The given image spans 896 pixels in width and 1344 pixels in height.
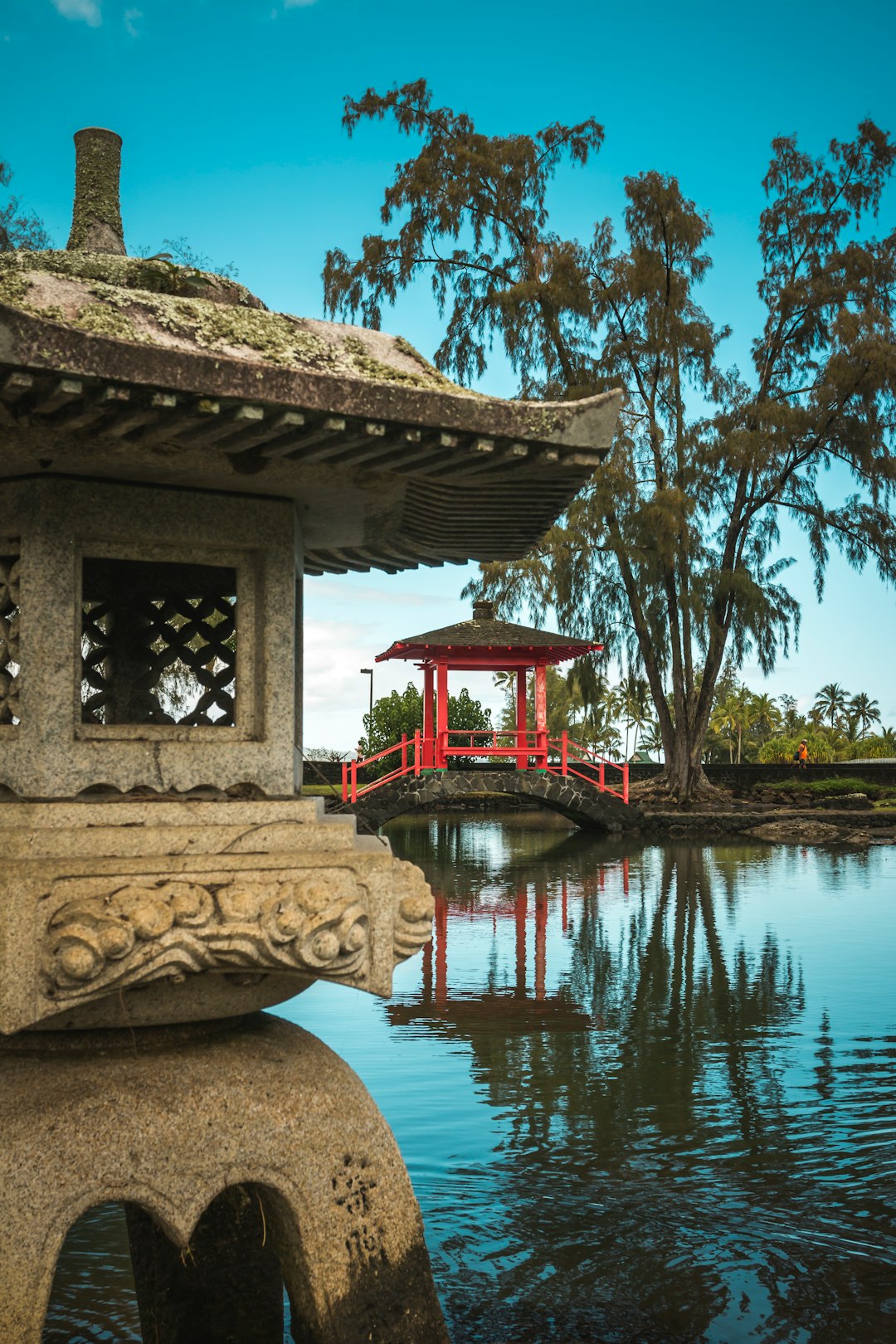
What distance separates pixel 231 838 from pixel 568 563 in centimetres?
2109

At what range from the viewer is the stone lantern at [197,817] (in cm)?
261

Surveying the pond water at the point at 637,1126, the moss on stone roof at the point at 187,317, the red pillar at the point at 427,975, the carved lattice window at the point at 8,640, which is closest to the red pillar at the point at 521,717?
the pond water at the point at 637,1126

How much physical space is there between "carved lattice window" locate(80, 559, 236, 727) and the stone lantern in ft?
0.08

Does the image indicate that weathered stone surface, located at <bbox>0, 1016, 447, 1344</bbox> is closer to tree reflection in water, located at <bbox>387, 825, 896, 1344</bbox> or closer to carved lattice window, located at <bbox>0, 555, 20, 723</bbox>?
tree reflection in water, located at <bbox>387, 825, 896, 1344</bbox>

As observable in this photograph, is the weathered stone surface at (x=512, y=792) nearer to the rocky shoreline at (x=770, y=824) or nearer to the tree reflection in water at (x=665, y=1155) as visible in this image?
the rocky shoreline at (x=770, y=824)

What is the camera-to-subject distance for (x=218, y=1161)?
2.77 m

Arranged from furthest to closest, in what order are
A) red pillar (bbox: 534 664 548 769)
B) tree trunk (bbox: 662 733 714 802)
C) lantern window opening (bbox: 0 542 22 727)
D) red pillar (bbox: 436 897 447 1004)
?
tree trunk (bbox: 662 733 714 802)
red pillar (bbox: 534 664 548 769)
red pillar (bbox: 436 897 447 1004)
lantern window opening (bbox: 0 542 22 727)

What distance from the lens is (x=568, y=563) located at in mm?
23641

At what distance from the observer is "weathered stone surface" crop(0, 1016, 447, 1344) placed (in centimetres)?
262

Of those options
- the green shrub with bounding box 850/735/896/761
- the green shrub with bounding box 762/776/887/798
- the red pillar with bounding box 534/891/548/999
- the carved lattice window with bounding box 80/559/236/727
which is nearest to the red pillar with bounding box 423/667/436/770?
the red pillar with bounding box 534/891/548/999

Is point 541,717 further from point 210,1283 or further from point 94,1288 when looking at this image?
point 210,1283

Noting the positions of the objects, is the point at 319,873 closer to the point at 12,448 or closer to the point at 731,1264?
the point at 12,448

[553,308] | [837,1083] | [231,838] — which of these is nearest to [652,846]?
[553,308]

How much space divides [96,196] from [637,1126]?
4292mm
